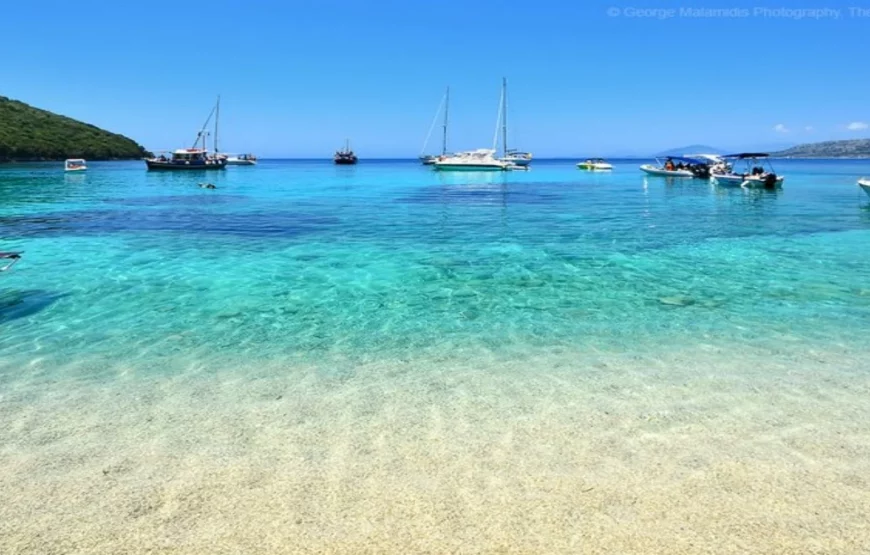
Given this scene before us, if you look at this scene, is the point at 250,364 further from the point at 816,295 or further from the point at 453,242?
the point at 453,242

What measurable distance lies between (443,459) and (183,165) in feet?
319

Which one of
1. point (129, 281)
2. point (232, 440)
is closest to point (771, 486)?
point (232, 440)

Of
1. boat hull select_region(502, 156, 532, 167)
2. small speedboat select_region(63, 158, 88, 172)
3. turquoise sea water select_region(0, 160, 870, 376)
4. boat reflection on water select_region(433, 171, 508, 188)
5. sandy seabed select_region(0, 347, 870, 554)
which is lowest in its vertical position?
sandy seabed select_region(0, 347, 870, 554)

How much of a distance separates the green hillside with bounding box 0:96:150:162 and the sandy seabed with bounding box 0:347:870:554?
132 meters

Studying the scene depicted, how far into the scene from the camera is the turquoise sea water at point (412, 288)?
331 inches

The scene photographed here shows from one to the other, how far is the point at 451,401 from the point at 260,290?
7.06 metres

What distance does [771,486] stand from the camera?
4.43m

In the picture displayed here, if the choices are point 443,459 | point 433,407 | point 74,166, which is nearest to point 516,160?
point 74,166

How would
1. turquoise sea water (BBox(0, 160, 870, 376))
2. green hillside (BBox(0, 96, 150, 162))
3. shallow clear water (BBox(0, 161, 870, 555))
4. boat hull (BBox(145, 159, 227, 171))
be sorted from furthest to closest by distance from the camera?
1. green hillside (BBox(0, 96, 150, 162))
2. boat hull (BBox(145, 159, 227, 171))
3. turquoise sea water (BBox(0, 160, 870, 376))
4. shallow clear water (BBox(0, 161, 870, 555))

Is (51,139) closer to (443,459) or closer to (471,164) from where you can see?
(471,164)

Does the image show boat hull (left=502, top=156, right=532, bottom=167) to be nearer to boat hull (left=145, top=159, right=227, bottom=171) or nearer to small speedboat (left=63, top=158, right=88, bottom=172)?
boat hull (left=145, top=159, right=227, bottom=171)

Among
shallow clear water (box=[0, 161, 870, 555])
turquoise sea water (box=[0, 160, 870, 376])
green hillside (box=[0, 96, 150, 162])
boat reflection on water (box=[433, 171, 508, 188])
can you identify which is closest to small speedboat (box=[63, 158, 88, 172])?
green hillside (box=[0, 96, 150, 162])

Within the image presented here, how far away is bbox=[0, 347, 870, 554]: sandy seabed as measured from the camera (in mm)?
3879

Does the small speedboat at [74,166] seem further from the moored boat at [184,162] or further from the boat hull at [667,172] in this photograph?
the boat hull at [667,172]
